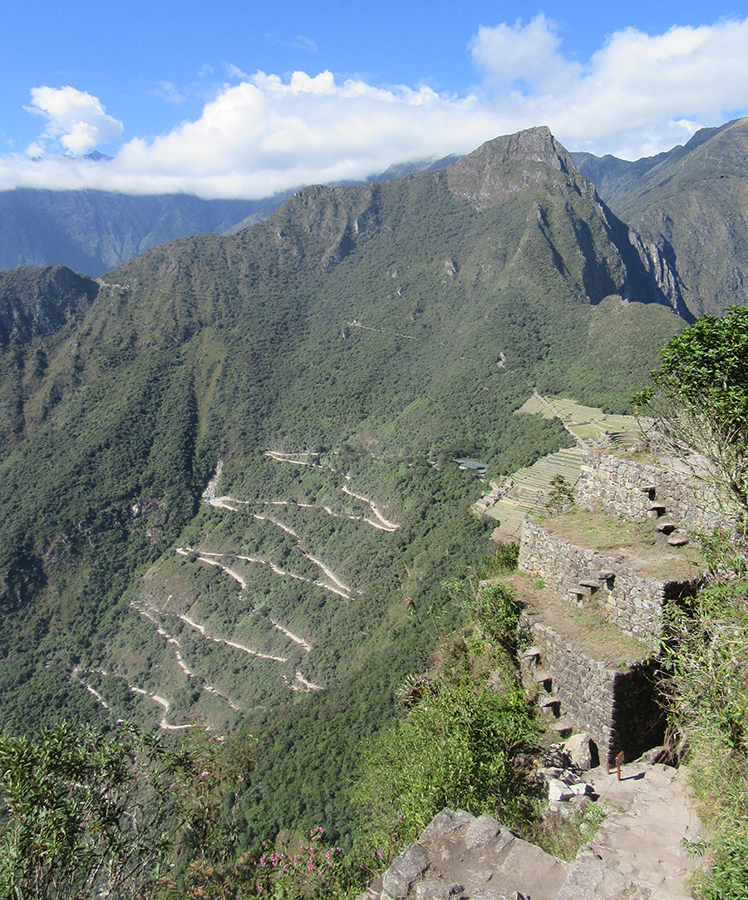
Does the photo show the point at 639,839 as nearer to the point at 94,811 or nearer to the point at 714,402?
the point at 714,402

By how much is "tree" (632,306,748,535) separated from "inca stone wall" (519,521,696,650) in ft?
6.98

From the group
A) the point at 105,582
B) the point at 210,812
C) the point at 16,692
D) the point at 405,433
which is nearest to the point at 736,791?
the point at 210,812

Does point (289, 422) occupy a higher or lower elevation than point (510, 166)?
lower

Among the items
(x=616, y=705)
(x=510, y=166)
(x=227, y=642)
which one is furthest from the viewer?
(x=510, y=166)

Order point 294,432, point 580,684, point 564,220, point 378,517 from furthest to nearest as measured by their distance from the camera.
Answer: point 564,220
point 294,432
point 378,517
point 580,684

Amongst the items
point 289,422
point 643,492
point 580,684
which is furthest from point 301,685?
point 289,422

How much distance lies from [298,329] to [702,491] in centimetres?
12671

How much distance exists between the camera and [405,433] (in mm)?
84062

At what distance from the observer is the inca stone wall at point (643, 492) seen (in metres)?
11.2

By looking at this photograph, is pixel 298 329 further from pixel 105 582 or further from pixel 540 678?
pixel 540 678

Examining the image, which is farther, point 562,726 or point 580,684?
point 562,726

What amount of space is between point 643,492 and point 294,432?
91.1m

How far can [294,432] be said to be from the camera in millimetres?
100500

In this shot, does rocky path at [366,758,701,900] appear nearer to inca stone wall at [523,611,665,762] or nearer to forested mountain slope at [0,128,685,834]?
inca stone wall at [523,611,665,762]
